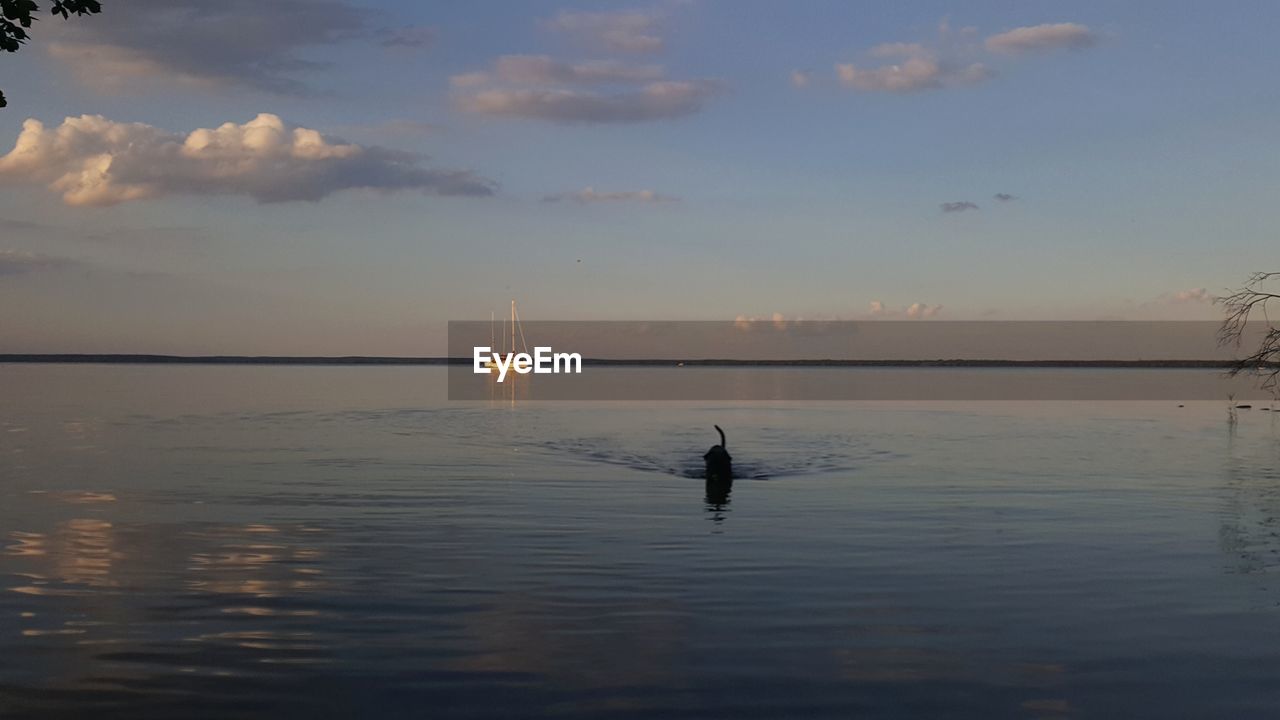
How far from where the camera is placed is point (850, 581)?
16.4 metres

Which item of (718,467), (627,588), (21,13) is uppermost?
(21,13)

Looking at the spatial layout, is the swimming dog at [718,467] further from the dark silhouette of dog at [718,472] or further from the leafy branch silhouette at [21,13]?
the leafy branch silhouette at [21,13]

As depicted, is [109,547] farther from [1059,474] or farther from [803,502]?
[1059,474]

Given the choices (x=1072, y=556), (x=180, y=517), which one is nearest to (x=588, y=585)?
(x=1072, y=556)

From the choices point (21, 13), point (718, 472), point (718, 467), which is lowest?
point (718, 472)

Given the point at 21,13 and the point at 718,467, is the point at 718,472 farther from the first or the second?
the point at 21,13

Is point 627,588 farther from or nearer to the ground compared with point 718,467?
nearer to the ground

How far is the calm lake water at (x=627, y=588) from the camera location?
10.6 metres

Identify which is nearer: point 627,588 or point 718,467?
point 627,588

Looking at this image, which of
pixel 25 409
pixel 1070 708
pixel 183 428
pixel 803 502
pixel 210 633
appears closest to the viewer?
pixel 1070 708

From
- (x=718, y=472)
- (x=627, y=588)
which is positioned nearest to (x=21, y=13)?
(x=627, y=588)

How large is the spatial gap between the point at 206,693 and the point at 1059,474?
29.1 meters

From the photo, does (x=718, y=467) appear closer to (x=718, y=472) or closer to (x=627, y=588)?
(x=718, y=472)

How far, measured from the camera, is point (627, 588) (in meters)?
15.6
